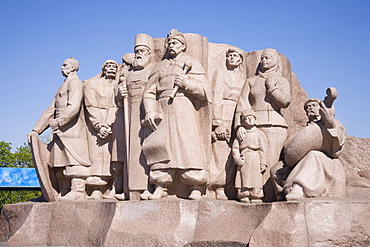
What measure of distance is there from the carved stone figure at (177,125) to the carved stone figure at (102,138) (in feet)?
3.58

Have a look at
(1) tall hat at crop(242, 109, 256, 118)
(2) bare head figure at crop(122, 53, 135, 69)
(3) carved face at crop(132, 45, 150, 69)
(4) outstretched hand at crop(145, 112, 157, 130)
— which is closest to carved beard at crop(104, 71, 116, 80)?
(2) bare head figure at crop(122, 53, 135, 69)

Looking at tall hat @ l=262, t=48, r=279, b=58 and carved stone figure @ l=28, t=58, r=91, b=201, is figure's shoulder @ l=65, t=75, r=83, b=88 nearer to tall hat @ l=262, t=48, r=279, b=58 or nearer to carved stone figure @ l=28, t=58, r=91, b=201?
carved stone figure @ l=28, t=58, r=91, b=201

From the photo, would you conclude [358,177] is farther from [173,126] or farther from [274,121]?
[173,126]

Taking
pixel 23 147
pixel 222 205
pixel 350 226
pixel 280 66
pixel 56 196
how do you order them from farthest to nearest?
pixel 23 147 → pixel 56 196 → pixel 280 66 → pixel 222 205 → pixel 350 226

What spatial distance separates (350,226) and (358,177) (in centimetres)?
298

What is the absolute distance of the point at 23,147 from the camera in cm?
3238

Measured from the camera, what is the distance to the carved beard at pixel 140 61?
7.92 meters

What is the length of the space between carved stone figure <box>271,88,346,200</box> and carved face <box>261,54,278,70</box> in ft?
3.50

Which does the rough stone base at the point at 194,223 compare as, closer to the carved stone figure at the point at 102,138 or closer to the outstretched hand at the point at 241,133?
the carved stone figure at the point at 102,138

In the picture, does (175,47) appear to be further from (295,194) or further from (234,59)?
(295,194)

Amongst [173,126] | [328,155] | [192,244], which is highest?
[173,126]

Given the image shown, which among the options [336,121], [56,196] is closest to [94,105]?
[56,196]

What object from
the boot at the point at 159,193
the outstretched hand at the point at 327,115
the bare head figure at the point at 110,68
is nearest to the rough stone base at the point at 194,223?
the boot at the point at 159,193

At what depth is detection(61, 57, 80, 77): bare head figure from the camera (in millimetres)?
8969
